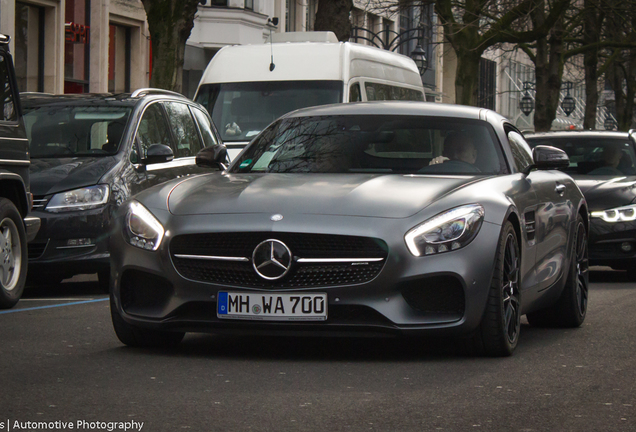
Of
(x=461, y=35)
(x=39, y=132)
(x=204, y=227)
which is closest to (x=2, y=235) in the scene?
(x=39, y=132)

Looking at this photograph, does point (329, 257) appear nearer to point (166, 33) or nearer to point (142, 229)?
point (142, 229)

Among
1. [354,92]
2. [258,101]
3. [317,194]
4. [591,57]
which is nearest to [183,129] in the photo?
[258,101]

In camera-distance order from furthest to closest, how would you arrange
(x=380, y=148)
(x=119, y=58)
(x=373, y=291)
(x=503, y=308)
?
(x=119, y=58)
(x=380, y=148)
(x=503, y=308)
(x=373, y=291)

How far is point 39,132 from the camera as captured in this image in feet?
37.3

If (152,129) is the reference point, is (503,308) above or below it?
below

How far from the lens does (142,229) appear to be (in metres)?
6.52

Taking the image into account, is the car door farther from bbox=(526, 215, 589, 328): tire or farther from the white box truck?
the white box truck

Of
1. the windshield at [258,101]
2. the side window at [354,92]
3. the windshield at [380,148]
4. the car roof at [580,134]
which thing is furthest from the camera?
the side window at [354,92]

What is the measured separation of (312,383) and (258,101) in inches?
459

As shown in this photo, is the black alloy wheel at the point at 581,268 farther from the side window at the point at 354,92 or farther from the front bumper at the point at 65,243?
the side window at the point at 354,92

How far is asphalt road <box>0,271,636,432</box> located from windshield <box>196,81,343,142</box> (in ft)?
30.3

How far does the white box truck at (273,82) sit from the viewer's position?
668 inches

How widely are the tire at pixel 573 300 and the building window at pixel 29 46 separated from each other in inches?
793

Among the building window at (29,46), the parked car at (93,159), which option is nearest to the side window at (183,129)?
the parked car at (93,159)
